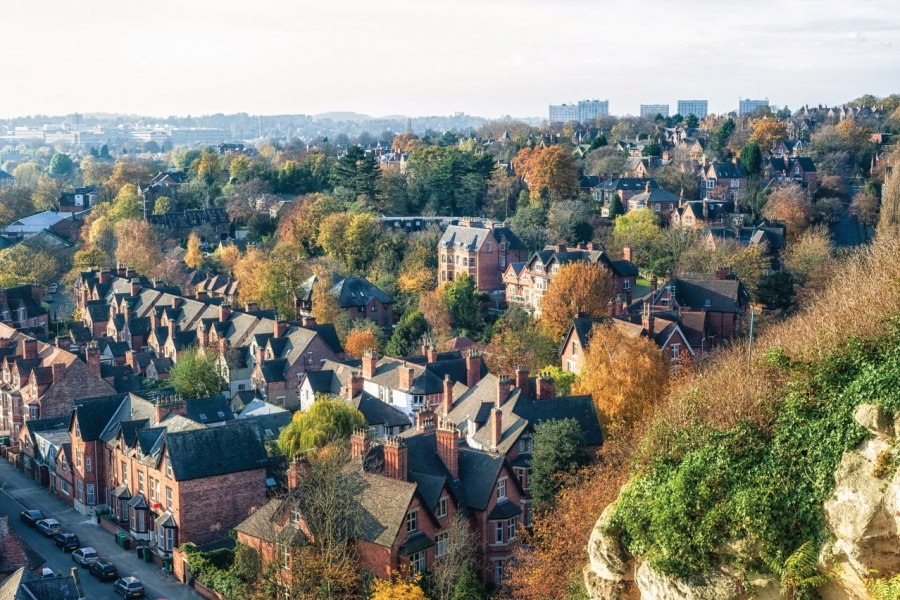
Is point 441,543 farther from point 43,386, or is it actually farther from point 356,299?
point 356,299

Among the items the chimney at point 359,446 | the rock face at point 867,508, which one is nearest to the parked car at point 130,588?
the chimney at point 359,446

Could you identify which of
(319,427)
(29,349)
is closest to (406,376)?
(319,427)

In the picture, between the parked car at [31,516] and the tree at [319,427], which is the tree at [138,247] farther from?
the tree at [319,427]

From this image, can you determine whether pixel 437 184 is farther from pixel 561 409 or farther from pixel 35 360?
pixel 561 409

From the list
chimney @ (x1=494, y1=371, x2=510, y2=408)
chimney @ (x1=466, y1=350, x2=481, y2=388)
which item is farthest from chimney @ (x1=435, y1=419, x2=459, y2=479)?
chimney @ (x1=466, y1=350, x2=481, y2=388)

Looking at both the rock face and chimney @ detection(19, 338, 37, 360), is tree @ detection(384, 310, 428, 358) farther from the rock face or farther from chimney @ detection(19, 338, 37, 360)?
the rock face

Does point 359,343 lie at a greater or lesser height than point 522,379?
lesser
